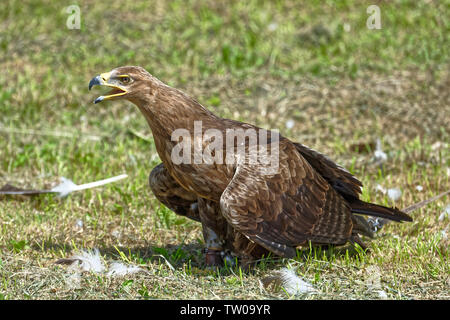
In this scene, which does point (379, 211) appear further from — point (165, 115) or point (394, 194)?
point (165, 115)

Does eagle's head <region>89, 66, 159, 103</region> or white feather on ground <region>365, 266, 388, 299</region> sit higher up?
eagle's head <region>89, 66, 159, 103</region>

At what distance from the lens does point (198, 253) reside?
5223mm

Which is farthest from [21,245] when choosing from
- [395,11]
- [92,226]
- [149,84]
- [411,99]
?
[395,11]

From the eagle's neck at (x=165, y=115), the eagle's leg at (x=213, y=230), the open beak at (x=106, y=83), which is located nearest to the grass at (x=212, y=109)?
the eagle's leg at (x=213, y=230)

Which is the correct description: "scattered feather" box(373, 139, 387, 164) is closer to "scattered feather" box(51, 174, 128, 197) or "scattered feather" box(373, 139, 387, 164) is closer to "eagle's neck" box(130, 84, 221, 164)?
"scattered feather" box(51, 174, 128, 197)

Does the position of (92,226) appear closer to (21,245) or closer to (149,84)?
(21,245)

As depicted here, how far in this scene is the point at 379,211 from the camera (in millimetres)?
4922

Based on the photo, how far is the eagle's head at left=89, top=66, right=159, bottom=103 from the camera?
173 inches

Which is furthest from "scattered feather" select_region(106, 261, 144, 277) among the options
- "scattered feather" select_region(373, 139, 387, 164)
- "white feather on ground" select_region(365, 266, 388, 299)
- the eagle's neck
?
"scattered feather" select_region(373, 139, 387, 164)

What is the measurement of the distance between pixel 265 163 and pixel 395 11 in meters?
6.28

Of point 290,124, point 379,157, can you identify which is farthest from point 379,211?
point 290,124

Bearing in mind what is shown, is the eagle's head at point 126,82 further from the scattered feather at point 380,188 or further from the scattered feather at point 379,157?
the scattered feather at point 379,157

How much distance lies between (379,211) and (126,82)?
6.11 feet

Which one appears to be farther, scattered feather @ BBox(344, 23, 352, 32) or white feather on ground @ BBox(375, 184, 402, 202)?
scattered feather @ BBox(344, 23, 352, 32)
